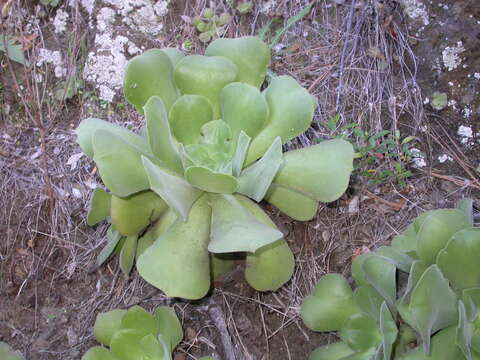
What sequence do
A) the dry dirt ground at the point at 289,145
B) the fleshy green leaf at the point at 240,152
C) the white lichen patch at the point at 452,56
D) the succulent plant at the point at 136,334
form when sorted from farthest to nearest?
the white lichen patch at the point at 452,56
the dry dirt ground at the point at 289,145
the succulent plant at the point at 136,334
the fleshy green leaf at the point at 240,152

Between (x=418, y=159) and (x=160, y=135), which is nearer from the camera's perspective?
(x=160, y=135)

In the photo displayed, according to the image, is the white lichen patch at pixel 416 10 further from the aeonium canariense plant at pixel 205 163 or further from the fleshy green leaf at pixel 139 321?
the fleshy green leaf at pixel 139 321

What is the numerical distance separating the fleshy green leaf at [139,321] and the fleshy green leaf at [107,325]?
64 mm

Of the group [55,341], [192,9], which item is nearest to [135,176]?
[55,341]

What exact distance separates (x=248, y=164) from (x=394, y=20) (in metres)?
1.10

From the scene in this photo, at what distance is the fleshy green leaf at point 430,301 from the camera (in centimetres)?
111

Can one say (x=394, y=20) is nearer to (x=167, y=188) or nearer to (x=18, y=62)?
(x=167, y=188)

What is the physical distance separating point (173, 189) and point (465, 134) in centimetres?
127

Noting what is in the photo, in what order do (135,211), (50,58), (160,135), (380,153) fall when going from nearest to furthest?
(160,135)
(135,211)
(380,153)
(50,58)

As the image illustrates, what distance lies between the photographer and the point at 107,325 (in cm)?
154

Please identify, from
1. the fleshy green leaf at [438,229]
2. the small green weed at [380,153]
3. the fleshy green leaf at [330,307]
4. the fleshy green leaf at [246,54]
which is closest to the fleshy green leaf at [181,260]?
the fleshy green leaf at [330,307]

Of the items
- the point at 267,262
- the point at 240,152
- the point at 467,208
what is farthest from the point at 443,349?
the point at 240,152

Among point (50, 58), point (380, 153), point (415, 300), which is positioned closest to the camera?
point (415, 300)

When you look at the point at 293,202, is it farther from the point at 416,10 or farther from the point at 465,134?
the point at 416,10
